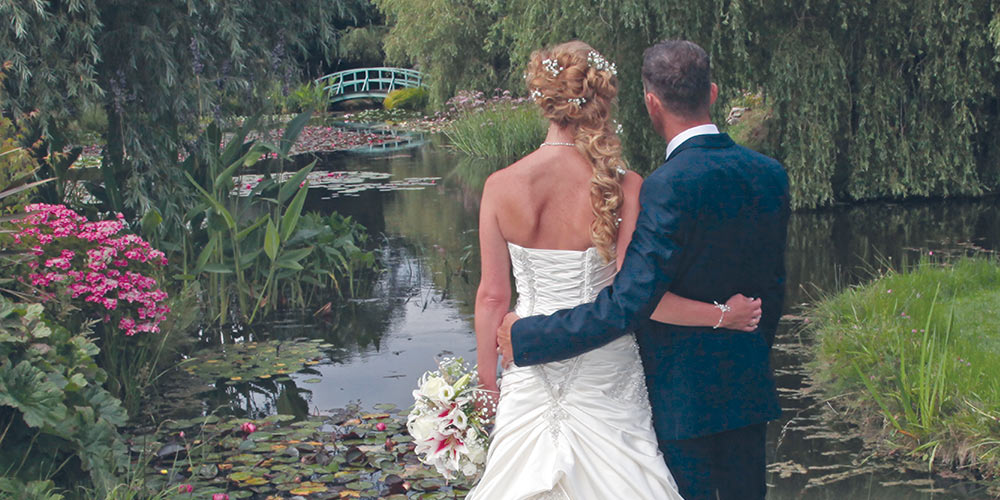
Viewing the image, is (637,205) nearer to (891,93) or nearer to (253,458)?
(253,458)

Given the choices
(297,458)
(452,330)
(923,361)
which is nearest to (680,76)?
(923,361)

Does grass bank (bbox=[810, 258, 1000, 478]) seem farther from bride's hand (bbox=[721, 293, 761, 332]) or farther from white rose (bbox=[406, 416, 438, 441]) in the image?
white rose (bbox=[406, 416, 438, 441])

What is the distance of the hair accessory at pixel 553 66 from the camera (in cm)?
287

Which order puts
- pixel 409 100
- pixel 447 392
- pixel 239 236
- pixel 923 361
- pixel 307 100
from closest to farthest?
1. pixel 447 392
2. pixel 923 361
3. pixel 239 236
4. pixel 307 100
5. pixel 409 100

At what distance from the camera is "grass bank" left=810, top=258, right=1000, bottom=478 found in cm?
482

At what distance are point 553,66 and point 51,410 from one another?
7.84ft

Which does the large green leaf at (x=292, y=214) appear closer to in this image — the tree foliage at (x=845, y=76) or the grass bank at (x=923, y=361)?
the grass bank at (x=923, y=361)

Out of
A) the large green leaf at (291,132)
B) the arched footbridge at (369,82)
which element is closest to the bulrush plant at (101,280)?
the large green leaf at (291,132)

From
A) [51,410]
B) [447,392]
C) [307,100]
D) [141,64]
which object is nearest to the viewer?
[447,392]

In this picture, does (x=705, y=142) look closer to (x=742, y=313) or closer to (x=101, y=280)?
(x=742, y=313)

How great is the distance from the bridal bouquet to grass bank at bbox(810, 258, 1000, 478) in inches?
101

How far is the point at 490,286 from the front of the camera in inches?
119

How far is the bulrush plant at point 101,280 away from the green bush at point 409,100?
3149 cm

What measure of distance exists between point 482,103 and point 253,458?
59.5ft
